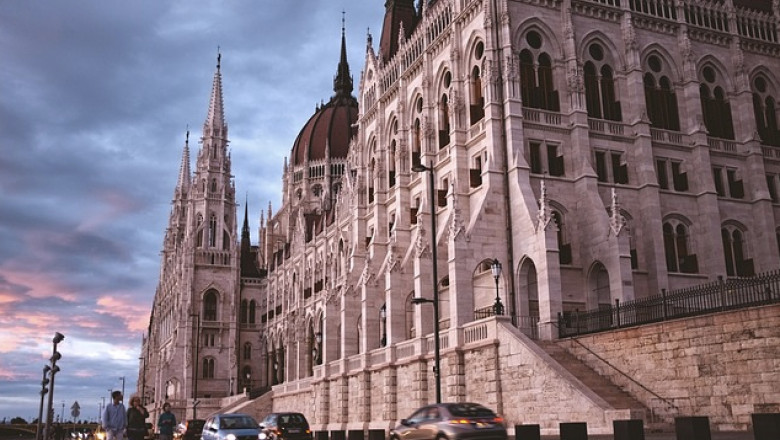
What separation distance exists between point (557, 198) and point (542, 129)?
148 inches

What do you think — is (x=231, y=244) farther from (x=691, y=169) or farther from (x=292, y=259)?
(x=691, y=169)

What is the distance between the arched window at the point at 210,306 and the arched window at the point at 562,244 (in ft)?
181

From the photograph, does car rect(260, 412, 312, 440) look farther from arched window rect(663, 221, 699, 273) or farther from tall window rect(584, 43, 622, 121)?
tall window rect(584, 43, 622, 121)

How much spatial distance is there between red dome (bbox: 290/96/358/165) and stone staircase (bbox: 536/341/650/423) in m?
68.7

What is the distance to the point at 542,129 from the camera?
136 ft

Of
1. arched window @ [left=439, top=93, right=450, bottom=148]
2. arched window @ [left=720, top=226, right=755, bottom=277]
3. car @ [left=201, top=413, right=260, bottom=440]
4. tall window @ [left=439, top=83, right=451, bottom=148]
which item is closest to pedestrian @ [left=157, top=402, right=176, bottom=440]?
car @ [left=201, top=413, right=260, bottom=440]

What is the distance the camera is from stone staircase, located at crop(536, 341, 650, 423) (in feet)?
88.8

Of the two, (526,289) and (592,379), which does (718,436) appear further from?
(526,289)

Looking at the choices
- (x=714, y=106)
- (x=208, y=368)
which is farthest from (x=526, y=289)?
(x=208, y=368)

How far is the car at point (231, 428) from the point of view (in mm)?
25109

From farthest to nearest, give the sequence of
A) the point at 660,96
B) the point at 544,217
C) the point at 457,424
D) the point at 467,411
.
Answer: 1. the point at 660,96
2. the point at 544,217
3. the point at 467,411
4. the point at 457,424

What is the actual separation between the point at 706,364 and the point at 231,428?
49.3ft

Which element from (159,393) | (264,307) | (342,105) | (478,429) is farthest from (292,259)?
(478,429)

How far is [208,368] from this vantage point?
85.6m
